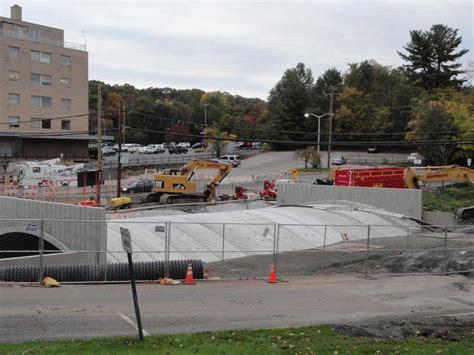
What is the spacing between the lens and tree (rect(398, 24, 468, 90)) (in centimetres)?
9969

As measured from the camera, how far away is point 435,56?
101812 millimetres

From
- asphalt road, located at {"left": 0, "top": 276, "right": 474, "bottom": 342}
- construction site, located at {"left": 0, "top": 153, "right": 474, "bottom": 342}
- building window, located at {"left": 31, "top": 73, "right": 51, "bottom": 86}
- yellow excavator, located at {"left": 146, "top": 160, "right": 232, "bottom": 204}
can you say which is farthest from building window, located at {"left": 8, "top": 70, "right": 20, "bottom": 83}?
asphalt road, located at {"left": 0, "top": 276, "right": 474, "bottom": 342}

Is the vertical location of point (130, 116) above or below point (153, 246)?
above

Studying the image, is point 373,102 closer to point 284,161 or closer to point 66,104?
point 284,161

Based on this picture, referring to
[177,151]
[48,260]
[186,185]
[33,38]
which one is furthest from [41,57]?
[48,260]

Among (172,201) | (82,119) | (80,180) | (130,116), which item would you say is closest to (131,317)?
(172,201)

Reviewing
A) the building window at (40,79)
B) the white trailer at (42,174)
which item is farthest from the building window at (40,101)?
the white trailer at (42,174)

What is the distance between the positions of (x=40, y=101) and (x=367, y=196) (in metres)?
53.2

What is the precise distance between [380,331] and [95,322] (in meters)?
5.48

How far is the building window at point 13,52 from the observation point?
7206 cm

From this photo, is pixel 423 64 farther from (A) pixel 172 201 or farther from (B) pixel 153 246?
(B) pixel 153 246

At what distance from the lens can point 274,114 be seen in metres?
114

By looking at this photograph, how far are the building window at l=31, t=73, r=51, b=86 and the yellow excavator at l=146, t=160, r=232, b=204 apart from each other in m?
39.5

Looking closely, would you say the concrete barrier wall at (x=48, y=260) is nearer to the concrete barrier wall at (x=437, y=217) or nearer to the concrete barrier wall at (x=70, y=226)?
the concrete barrier wall at (x=70, y=226)
